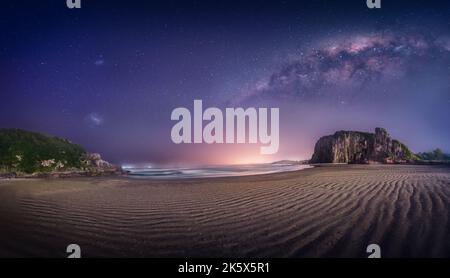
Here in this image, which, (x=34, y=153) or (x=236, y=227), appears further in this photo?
(x=34, y=153)

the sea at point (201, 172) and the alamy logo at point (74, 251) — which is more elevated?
the alamy logo at point (74, 251)

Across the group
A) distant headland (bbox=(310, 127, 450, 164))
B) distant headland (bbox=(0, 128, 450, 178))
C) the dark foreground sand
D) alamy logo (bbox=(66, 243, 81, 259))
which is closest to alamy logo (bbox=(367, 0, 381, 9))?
the dark foreground sand

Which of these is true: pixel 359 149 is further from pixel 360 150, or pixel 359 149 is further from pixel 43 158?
pixel 43 158

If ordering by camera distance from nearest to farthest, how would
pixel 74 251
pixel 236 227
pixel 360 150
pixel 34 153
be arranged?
1. pixel 74 251
2. pixel 236 227
3. pixel 34 153
4. pixel 360 150

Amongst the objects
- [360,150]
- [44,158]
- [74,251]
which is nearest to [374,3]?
[74,251]

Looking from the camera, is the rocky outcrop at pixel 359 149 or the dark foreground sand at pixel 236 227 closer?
the dark foreground sand at pixel 236 227

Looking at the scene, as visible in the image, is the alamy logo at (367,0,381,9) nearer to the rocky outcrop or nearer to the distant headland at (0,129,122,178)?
the distant headland at (0,129,122,178)

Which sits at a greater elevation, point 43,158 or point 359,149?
point 359,149

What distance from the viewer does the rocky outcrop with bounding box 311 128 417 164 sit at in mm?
58688

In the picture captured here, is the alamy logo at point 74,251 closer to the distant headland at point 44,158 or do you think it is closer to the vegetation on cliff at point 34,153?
the distant headland at point 44,158

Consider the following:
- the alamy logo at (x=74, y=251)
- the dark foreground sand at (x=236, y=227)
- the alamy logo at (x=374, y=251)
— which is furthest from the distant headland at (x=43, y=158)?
the alamy logo at (x=374, y=251)

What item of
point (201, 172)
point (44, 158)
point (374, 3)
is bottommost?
point (201, 172)

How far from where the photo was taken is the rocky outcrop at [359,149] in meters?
58.7

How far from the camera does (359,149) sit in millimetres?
61625
